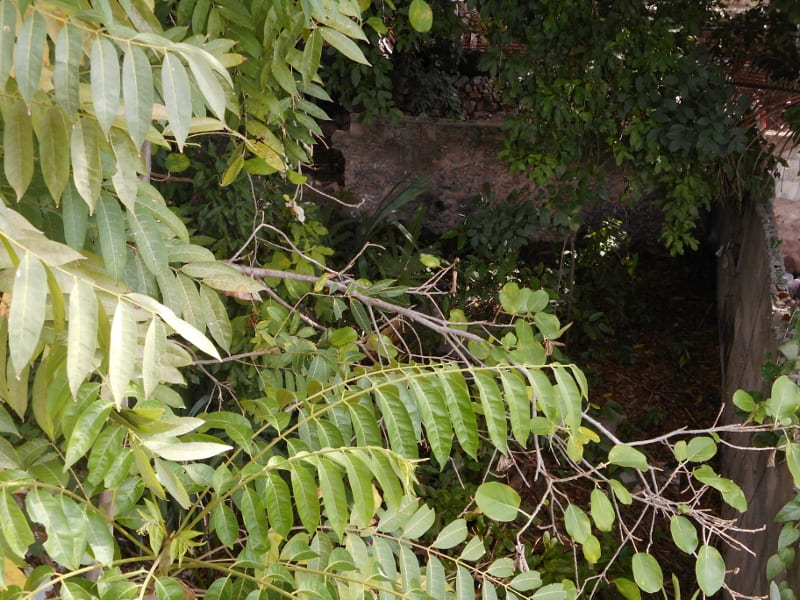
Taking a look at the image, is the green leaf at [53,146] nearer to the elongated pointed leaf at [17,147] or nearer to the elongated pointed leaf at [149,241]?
the elongated pointed leaf at [17,147]

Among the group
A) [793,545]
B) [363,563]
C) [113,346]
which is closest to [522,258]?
[793,545]

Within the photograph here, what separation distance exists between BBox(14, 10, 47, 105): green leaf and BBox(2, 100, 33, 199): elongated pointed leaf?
0.12 meters

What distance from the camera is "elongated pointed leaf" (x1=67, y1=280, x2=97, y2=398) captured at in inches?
31.9

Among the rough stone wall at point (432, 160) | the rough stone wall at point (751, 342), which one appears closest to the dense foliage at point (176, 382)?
the rough stone wall at point (751, 342)

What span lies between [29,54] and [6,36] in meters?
0.03

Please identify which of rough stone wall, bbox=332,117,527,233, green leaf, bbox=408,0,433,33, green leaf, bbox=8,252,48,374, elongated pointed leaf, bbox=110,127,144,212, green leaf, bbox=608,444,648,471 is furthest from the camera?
rough stone wall, bbox=332,117,527,233

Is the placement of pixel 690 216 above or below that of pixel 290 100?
below

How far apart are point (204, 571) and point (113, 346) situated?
2.81m

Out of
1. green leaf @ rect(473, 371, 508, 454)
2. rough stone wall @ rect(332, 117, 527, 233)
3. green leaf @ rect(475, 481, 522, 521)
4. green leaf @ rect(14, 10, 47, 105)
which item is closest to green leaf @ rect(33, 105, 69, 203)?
green leaf @ rect(14, 10, 47, 105)

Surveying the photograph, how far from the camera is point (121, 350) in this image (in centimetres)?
85

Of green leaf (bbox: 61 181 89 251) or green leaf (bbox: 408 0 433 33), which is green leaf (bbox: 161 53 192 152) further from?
green leaf (bbox: 408 0 433 33)

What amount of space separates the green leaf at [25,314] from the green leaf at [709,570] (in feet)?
3.67

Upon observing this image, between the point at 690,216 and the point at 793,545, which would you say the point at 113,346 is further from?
the point at 690,216

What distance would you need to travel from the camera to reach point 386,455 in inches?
47.6
